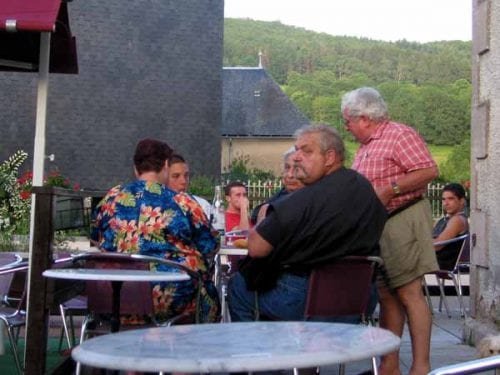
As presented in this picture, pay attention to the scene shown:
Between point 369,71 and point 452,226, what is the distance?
73.5 meters

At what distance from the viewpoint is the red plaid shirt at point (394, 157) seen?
5.50m

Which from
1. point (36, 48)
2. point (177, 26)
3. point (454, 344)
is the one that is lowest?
point (454, 344)

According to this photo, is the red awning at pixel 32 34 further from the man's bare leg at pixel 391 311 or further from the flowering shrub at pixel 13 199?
the flowering shrub at pixel 13 199

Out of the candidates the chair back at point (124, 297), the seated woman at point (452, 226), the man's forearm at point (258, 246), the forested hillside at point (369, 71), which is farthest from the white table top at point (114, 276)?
the forested hillside at point (369, 71)

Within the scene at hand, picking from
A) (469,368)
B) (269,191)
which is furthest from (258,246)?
(269,191)

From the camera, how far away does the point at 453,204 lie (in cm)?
1007

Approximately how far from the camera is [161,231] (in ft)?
15.3

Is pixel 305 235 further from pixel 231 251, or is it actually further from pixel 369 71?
pixel 369 71

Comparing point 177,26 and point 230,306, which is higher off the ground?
point 177,26

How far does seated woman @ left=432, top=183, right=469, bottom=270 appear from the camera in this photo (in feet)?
32.2

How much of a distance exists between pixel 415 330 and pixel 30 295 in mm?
2006

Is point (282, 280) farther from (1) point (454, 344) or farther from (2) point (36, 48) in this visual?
(1) point (454, 344)

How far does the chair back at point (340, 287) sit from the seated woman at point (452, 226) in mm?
5398

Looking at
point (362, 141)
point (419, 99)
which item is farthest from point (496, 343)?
point (419, 99)
